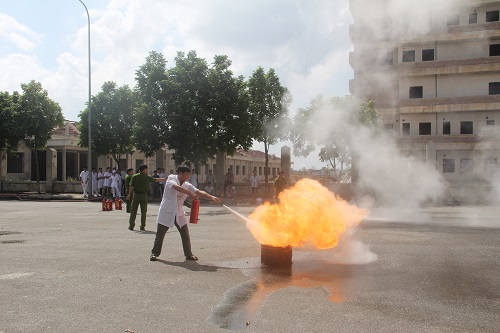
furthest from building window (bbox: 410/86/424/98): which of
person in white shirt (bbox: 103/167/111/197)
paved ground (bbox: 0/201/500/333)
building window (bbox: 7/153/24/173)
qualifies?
building window (bbox: 7/153/24/173)

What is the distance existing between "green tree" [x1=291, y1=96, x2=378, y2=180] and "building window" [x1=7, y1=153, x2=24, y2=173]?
2752 centimetres

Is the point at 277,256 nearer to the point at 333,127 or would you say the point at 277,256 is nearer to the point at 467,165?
the point at 333,127

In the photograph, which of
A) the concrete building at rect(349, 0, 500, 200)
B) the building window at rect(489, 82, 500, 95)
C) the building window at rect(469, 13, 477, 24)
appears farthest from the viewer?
the building window at rect(469, 13, 477, 24)

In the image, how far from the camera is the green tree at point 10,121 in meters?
32.2

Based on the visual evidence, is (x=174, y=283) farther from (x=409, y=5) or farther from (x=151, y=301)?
(x=409, y=5)

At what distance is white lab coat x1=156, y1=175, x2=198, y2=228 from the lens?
8.41m

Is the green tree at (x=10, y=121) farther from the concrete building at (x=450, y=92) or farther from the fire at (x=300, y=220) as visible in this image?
the fire at (x=300, y=220)

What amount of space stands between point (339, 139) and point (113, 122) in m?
17.6

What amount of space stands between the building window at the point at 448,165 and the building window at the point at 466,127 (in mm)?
2748

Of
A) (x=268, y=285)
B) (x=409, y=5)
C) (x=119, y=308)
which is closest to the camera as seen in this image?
(x=119, y=308)

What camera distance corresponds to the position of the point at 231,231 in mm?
12266

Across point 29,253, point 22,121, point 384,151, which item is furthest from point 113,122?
point 29,253

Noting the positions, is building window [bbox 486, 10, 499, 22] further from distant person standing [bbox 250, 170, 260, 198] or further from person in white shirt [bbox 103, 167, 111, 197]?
person in white shirt [bbox 103, 167, 111, 197]

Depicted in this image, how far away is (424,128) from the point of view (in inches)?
1569
